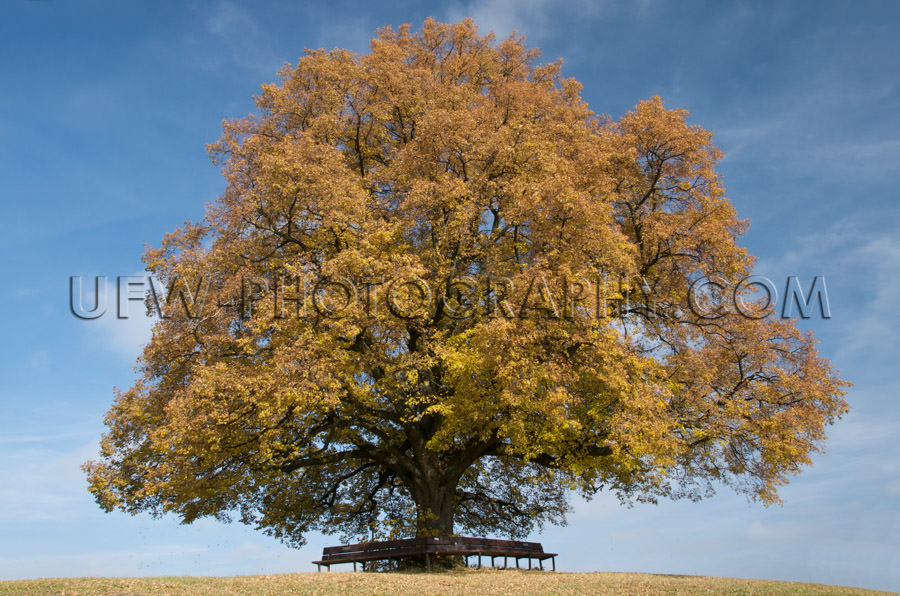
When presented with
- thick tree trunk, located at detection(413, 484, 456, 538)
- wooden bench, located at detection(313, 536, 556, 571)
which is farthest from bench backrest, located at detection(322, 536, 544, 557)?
thick tree trunk, located at detection(413, 484, 456, 538)

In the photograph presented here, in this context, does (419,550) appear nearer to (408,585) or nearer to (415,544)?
(415,544)

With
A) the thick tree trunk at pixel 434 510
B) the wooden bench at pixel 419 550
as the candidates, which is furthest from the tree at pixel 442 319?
the wooden bench at pixel 419 550

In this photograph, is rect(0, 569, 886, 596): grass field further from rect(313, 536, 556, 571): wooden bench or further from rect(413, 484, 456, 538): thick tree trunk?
rect(413, 484, 456, 538): thick tree trunk

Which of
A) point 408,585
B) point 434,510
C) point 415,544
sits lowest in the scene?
point 408,585

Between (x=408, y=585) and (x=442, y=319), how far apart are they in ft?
32.3

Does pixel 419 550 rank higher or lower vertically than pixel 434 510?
lower

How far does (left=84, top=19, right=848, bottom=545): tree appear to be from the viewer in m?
20.5

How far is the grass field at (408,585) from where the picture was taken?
15.7 metres

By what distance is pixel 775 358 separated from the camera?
23.3 meters

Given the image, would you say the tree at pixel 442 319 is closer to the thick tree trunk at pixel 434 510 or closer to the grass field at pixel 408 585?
the thick tree trunk at pixel 434 510

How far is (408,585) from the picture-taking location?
56.0 feet

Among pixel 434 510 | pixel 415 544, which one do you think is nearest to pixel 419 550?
pixel 415 544

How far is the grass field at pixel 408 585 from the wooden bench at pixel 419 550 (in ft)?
3.09

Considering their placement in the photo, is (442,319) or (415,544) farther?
(442,319)
